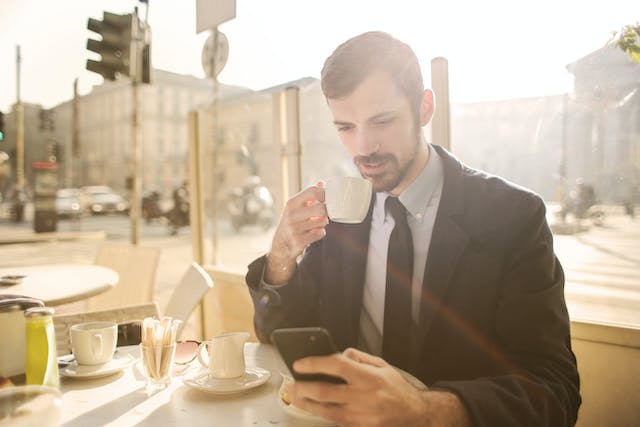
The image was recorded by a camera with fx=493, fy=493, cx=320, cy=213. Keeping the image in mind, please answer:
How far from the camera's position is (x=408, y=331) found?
1486mm

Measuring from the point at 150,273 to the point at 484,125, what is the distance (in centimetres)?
240

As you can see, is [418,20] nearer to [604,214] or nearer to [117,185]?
[604,214]

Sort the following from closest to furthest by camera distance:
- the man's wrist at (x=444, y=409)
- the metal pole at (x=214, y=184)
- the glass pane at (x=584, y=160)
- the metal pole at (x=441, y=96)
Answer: the man's wrist at (x=444, y=409), the glass pane at (x=584, y=160), the metal pole at (x=441, y=96), the metal pole at (x=214, y=184)

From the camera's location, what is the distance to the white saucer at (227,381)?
1.15 m

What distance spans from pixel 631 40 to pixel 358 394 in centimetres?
178

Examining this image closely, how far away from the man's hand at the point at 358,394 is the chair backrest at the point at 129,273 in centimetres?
279

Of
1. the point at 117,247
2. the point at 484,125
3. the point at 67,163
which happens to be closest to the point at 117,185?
the point at 67,163

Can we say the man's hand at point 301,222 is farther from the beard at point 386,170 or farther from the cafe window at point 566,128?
the cafe window at point 566,128

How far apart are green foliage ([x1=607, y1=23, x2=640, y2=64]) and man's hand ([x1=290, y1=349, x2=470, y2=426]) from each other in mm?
1673

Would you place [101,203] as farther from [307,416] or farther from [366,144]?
[307,416]

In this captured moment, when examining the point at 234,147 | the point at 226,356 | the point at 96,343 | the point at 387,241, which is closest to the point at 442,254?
the point at 387,241

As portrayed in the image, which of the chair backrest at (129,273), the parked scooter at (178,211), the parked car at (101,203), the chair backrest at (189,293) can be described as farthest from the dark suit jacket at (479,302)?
the parked car at (101,203)

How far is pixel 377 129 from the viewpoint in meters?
1.61

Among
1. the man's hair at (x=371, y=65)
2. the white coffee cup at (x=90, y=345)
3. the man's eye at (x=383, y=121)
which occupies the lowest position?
the white coffee cup at (x=90, y=345)
